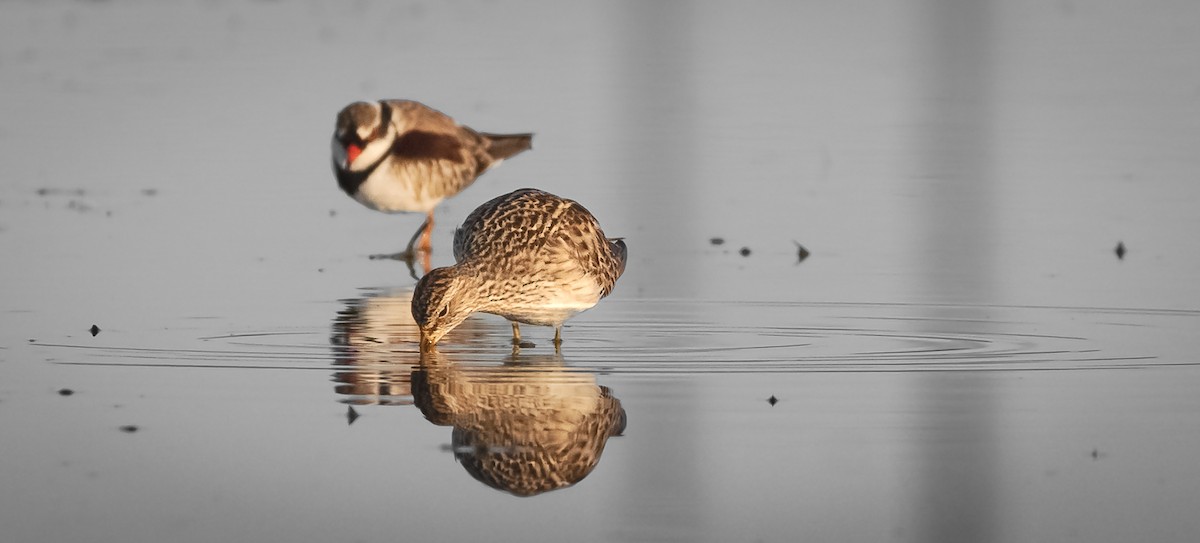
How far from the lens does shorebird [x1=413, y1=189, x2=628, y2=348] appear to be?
322 inches

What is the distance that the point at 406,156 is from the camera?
12.6 m

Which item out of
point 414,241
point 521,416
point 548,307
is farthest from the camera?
point 414,241

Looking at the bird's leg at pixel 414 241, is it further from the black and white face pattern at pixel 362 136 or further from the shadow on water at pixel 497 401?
the shadow on water at pixel 497 401

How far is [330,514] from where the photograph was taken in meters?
5.72

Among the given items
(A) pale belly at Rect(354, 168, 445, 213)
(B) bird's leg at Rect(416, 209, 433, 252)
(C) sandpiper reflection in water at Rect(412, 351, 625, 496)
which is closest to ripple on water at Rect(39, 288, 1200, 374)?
(C) sandpiper reflection in water at Rect(412, 351, 625, 496)

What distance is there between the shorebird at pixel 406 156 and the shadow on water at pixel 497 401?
3373 mm

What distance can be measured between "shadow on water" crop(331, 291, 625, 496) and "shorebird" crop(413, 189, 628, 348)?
0.23 metres

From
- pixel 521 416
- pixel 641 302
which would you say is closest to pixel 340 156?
pixel 641 302

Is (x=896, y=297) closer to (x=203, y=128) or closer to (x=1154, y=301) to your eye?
(x=1154, y=301)

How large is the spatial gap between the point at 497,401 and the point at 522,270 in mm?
1534

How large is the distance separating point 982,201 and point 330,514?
7.93 metres

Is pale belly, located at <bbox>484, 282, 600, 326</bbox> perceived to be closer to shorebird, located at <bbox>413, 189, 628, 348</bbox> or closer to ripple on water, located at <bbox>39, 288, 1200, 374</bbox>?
shorebird, located at <bbox>413, 189, 628, 348</bbox>

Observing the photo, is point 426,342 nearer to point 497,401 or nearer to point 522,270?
point 522,270

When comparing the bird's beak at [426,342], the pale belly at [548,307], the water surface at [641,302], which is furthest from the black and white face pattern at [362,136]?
the bird's beak at [426,342]
